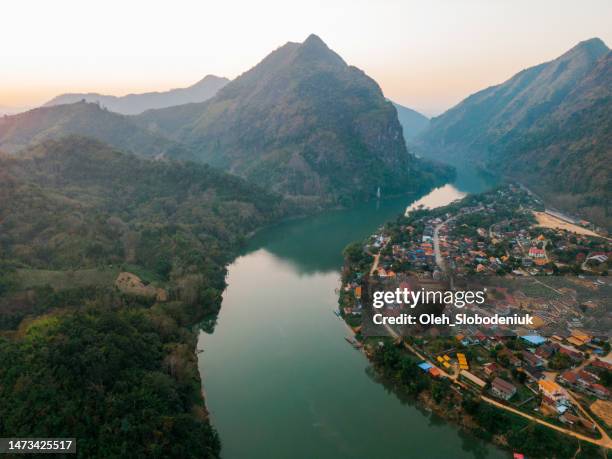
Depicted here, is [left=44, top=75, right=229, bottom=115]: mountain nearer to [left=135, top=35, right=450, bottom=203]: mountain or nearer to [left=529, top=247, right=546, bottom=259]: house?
[left=135, top=35, right=450, bottom=203]: mountain

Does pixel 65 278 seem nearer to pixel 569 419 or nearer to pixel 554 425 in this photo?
pixel 554 425

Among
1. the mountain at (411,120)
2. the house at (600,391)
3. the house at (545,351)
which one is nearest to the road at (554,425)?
the house at (600,391)

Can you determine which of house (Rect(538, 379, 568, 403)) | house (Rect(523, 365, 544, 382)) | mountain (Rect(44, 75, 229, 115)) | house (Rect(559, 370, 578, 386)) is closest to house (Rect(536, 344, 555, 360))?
house (Rect(523, 365, 544, 382))

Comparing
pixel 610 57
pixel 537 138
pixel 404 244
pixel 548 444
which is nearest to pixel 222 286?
pixel 404 244

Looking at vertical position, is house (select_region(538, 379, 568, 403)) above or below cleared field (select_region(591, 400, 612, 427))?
above

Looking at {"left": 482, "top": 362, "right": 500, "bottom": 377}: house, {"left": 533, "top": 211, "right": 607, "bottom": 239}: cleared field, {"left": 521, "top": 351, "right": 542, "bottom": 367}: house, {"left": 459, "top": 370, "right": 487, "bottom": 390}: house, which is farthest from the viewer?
{"left": 533, "top": 211, "right": 607, "bottom": 239}: cleared field

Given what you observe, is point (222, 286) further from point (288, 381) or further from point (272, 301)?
point (288, 381)

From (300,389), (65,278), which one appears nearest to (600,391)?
(300,389)
